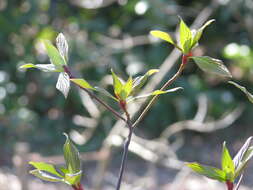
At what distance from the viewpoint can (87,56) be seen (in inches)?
119

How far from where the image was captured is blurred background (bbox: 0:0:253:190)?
3.04 metres

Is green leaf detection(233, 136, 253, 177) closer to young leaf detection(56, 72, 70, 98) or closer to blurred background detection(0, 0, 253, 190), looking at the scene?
young leaf detection(56, 72, 70, 98)

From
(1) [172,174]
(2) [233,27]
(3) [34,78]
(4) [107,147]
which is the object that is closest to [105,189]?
(1) [172,174]

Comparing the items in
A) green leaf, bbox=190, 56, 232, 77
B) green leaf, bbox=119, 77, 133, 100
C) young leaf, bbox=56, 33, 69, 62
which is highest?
green leaf, bbox=190, 56, 232, 77

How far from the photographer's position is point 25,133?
3209mm

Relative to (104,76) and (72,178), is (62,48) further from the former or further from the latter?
(104,76)

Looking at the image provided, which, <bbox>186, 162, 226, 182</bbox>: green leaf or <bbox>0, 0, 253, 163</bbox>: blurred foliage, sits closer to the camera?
<bbox>186, 162, 226, 182</bbox>: green leaf

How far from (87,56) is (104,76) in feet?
0.73

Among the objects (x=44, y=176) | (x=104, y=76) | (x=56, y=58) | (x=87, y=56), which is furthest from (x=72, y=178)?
(x=104, y=76)

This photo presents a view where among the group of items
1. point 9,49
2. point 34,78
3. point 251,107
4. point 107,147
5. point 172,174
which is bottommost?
point 172,174

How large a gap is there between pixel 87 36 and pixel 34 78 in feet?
1.55

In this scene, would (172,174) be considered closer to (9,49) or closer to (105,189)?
(105,189)

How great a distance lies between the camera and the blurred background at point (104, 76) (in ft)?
9.97

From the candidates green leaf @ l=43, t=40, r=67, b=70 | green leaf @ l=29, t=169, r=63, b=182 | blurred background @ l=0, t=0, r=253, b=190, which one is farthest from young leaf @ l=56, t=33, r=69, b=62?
blurred background @ l=0, t=0, r=253, b=190
